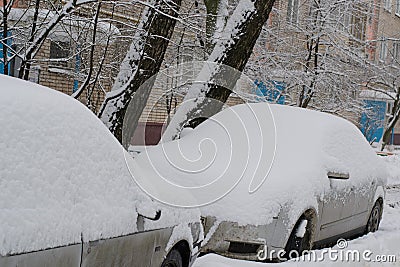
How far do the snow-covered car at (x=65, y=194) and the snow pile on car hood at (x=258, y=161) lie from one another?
1051 mm

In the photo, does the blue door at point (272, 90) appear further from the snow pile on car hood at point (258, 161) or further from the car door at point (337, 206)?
the car door at point (337, 206)

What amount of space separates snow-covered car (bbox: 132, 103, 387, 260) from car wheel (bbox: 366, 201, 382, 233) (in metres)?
0.34

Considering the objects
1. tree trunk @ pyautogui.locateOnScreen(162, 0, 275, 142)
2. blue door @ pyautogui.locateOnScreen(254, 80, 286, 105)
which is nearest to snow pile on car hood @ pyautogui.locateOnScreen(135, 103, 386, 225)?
tree trunk @ pyautogui.locateOnScreen(162, 0, 275, 142)

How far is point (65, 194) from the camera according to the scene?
3.97m

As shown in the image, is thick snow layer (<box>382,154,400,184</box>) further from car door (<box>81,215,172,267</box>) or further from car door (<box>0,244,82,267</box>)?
car door (<box>0,244,82,267</box>)

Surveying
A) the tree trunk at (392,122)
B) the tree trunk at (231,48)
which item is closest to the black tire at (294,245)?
the tree trunk at (231,48)

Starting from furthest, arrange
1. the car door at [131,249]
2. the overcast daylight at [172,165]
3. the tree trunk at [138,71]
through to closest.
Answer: the tree trunk at [138,71]
the car door at [131,249]
the overcast daylight at [172,165]

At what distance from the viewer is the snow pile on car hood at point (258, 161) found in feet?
22.5

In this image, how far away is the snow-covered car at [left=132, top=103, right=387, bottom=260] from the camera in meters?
6.82

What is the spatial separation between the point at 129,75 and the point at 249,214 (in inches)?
154

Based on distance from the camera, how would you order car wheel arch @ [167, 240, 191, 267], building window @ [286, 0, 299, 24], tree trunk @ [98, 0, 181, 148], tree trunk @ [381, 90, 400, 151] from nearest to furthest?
car wheel arch @ [167, 240, 191, 267]
tree trunk @ [98, 0, 181, 148]
building window @ [286, 0, 299, 24]
tree trunk @ [381, 90, 400, 151]
